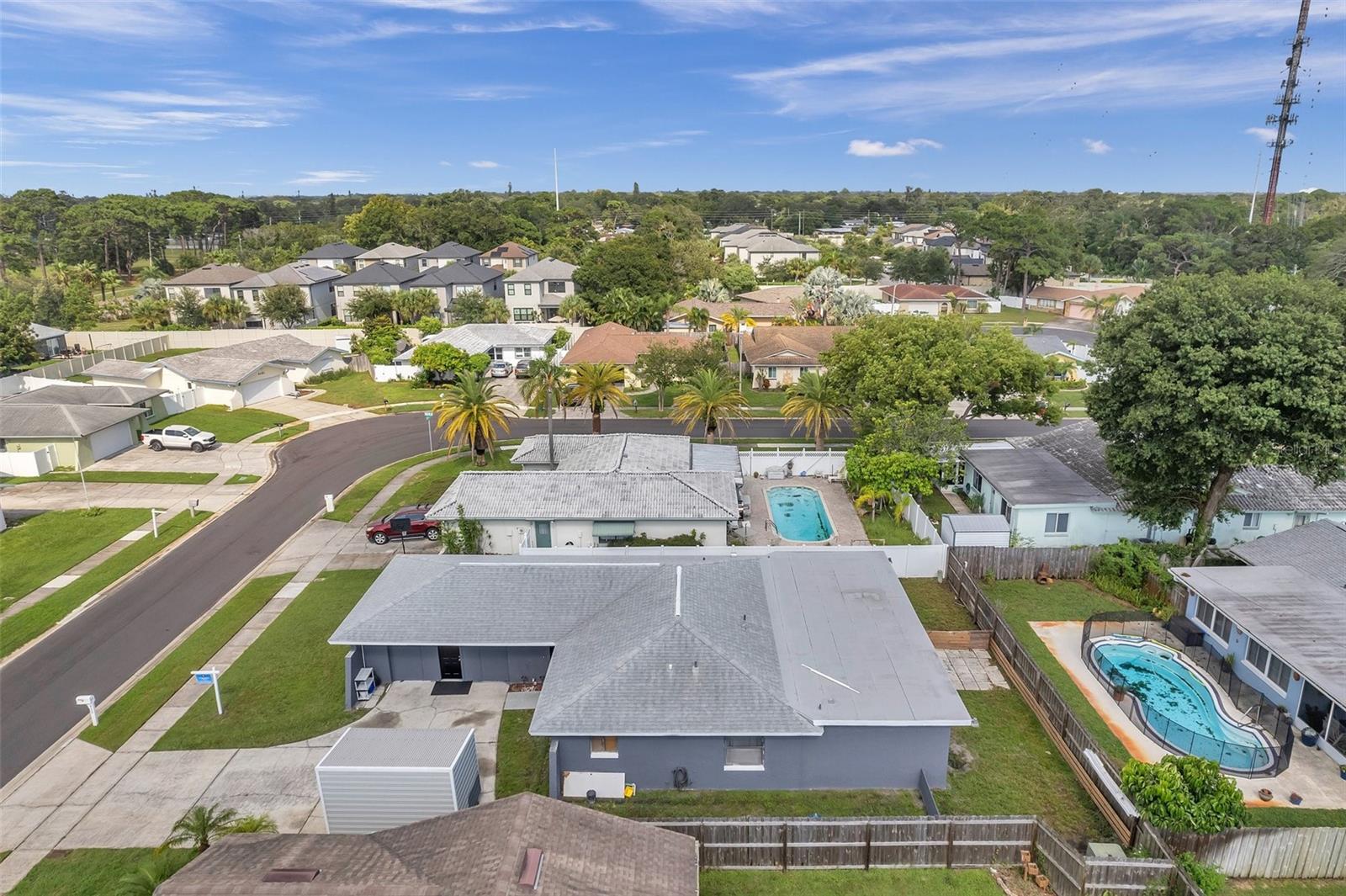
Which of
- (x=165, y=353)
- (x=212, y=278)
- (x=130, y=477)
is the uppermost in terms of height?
(x=212, y=278)

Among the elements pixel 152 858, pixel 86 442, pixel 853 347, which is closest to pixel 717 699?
pixel 152 858

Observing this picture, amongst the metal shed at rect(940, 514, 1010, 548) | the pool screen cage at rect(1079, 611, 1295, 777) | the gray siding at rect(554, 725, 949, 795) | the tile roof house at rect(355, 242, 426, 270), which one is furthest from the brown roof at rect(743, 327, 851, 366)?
the tile roof house at rect(355, 242, 426, 270)

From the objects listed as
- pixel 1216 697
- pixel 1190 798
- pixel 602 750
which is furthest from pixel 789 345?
pixel 1190 798

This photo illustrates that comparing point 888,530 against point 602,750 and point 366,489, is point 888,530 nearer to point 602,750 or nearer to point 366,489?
point 602,750

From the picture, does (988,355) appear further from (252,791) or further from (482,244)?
(482,244)

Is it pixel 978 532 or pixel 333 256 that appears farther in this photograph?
pixel 333 256

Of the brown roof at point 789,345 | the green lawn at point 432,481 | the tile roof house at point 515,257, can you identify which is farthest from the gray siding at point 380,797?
the tile roof house at point 515,257

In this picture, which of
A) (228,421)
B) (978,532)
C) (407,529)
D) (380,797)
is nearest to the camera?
(380,797)
